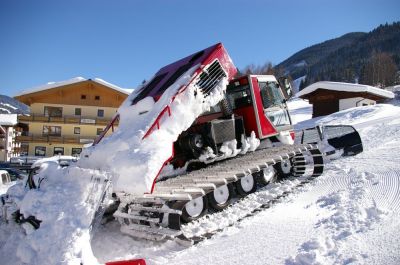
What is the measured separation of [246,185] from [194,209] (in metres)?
1.62

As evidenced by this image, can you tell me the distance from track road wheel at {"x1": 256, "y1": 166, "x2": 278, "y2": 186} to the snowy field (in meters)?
0.46

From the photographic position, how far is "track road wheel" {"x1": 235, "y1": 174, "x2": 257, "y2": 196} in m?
6.64

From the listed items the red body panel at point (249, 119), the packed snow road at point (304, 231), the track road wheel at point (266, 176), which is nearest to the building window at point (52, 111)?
the red body panel at point (249, 119)

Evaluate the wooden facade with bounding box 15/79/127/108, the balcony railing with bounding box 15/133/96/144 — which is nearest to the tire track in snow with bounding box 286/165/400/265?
the balcony railing with bounding box 15/133/96/144

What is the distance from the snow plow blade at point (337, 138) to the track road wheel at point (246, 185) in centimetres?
418

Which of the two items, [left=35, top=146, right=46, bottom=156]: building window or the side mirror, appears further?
[left=35, top=146, right=46, bottom=156]: building window

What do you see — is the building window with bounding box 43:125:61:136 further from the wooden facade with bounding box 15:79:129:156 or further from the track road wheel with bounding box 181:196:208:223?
the track road wheel with bounding box 181:196:208:223

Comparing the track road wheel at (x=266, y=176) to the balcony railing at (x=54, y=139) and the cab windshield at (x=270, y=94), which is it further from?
the balcony railing at (x=54, y=139)

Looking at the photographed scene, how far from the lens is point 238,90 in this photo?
26.8 feet

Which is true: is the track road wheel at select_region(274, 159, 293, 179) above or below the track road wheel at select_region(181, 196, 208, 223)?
above

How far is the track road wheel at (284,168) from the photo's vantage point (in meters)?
8.04

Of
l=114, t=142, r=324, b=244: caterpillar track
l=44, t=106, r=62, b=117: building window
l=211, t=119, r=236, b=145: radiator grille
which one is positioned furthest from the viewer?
l=44, t=106, r=62, b=117: building window

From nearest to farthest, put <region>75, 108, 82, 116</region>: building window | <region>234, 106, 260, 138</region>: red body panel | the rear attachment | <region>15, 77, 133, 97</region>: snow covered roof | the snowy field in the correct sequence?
the snowy field < <region>234, 106, 260, 138</region>: red body panel < the rear attachment < <region>15, 77, 133, 97</region>: snow covered roof < <region>75, 108, 82, 116</region>: building window

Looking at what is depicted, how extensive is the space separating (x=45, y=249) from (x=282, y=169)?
5.77 meters
